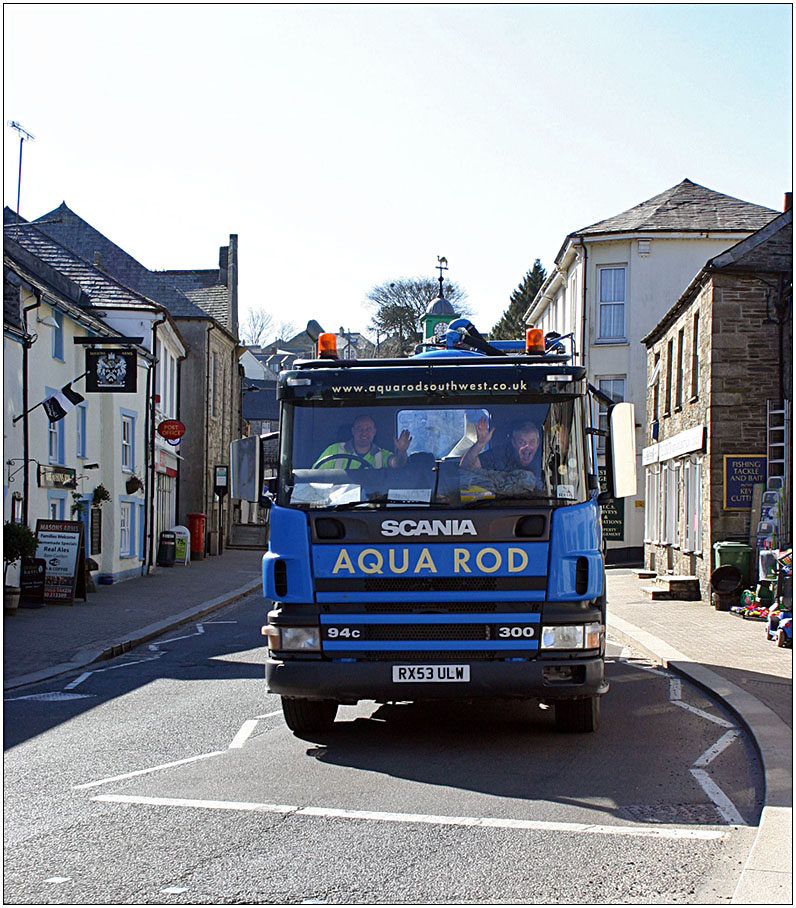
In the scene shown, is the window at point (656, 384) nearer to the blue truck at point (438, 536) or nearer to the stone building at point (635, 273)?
the stone building at point (635, 273)

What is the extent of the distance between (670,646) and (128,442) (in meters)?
20.3

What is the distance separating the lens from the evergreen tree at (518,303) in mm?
81956

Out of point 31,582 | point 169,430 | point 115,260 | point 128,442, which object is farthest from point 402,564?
point 115,260

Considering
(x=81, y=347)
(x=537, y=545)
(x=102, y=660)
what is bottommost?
(x=102, y=660)

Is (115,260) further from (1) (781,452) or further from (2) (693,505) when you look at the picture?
(1) (781,452)

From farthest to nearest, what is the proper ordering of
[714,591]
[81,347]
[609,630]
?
[81,347] < [714,591] < [609,630]

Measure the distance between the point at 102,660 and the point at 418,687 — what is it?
8.12 metres

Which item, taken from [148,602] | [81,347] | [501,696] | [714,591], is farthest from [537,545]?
[81,347]

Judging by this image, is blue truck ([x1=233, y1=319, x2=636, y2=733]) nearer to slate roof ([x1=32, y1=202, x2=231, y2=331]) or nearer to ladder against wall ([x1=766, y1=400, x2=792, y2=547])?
ladder against wall ([x1=766, y1=400, x2=792, y2=547])

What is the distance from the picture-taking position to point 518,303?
82938 mm

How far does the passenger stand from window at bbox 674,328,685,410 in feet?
55.3

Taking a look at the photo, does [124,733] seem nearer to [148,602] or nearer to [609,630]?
[609,630]

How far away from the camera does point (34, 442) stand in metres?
22.4

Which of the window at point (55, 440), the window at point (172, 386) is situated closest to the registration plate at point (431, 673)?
the window at point (55, 440)
